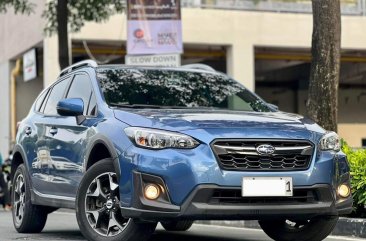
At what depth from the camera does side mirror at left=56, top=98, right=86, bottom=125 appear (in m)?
6.93

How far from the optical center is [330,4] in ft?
32.7

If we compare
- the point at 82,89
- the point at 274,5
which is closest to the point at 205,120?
the point at 82,89

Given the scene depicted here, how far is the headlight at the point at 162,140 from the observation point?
5.89 m

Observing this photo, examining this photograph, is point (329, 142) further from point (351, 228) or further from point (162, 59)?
point (162, 59)

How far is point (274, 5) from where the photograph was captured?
23375 mm

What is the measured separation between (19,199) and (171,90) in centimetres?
250

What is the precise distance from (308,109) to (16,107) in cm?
1830

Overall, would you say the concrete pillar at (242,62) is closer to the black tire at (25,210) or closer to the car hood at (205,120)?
the black tire at (25,210)

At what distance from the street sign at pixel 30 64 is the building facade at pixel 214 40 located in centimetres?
25

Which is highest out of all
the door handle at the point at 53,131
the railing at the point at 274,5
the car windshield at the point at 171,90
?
the railing at the point at 274,5

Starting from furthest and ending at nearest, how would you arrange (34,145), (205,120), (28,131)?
(28,131) < (34,145) < (205,120)

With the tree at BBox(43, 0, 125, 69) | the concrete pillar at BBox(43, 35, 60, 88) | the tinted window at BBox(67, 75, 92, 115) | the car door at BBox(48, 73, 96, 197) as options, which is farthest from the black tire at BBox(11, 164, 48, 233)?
the concrete pillar at BBox(43, 35, 60, 88)

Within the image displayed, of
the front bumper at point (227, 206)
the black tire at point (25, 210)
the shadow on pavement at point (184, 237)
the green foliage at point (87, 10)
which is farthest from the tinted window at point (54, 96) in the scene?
the green foliage at point (87, 10)

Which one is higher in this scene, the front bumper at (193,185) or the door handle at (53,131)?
the door handle at (53,131)
